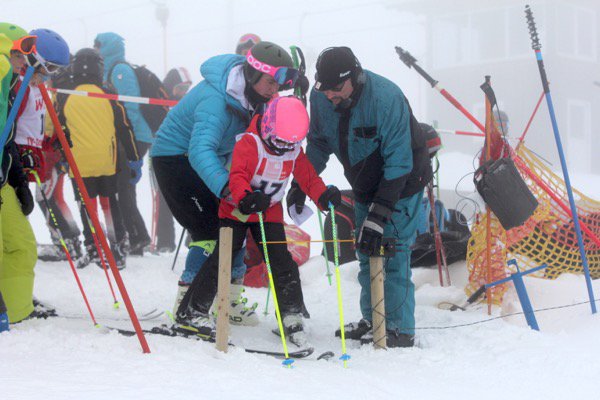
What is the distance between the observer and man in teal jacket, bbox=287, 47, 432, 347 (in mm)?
3160

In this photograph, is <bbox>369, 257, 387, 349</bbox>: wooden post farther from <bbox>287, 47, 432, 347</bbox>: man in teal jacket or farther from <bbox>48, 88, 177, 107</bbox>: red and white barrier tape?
<bbox>48, 88, 177, 107</bbox>: red and white barrier tape

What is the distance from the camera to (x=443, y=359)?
311 cm

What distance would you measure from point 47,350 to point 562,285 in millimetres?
3368

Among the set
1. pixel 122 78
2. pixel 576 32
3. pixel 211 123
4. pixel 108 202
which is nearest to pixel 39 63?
pixel 211 123

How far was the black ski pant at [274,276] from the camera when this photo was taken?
320 centimetres

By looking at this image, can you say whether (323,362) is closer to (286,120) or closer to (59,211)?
(286,120)

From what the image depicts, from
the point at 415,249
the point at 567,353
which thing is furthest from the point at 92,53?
the point at 567,353

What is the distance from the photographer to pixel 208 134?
3.12 metres

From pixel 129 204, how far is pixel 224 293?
11.8ft

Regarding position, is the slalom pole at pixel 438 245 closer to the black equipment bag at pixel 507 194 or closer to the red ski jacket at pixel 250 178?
the black equipment bag at pixel 507 194

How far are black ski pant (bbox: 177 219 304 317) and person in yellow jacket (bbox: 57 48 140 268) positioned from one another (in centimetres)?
223

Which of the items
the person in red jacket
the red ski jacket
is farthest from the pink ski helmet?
the red ski jacket

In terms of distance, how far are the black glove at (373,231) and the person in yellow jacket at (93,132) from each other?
9.01 feet

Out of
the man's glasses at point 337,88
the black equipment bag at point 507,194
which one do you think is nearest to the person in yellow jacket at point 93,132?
A: the man's glasses at point 337,88
